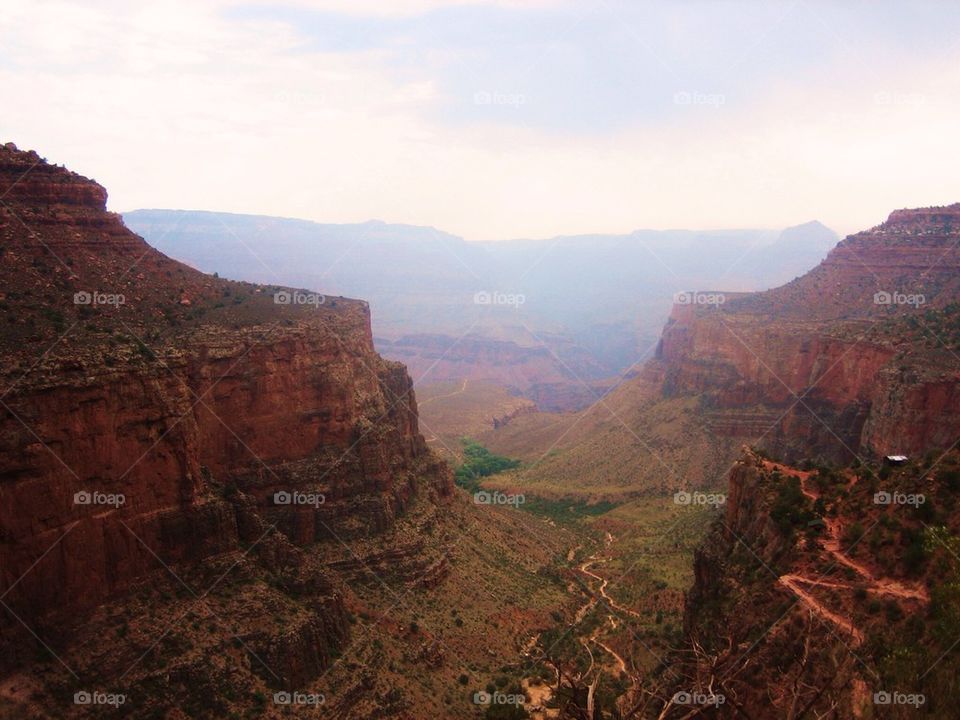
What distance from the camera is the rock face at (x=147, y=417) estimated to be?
29734 mm

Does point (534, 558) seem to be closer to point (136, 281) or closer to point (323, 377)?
point (323, 377)

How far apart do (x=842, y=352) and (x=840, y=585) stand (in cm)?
3746

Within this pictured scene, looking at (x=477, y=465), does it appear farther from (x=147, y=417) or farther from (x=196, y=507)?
(x=147, y=417)

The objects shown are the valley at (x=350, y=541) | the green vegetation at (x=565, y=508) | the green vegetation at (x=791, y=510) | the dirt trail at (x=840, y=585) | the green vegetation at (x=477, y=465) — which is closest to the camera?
the dirt trail at (x=840, y=585)

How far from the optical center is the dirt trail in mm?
25234

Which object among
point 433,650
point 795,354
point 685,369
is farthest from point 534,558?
point 685,369

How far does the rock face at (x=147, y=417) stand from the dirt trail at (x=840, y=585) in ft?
64.5

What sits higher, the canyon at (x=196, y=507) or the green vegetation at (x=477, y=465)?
the canyon at (x=196, y=507)

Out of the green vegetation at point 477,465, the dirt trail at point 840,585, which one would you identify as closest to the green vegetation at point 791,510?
the dirt trail at point 840,585

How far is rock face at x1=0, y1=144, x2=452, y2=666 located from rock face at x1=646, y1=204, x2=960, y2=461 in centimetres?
2878

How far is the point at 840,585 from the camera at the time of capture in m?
27.1

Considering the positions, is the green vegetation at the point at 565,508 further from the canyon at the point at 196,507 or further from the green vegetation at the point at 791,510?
the green vegetation at the point at 791,510

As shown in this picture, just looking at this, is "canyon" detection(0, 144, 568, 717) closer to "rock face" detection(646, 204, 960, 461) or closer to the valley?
the valley

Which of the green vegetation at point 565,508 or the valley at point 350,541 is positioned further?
the green vegetation at point 565,508
